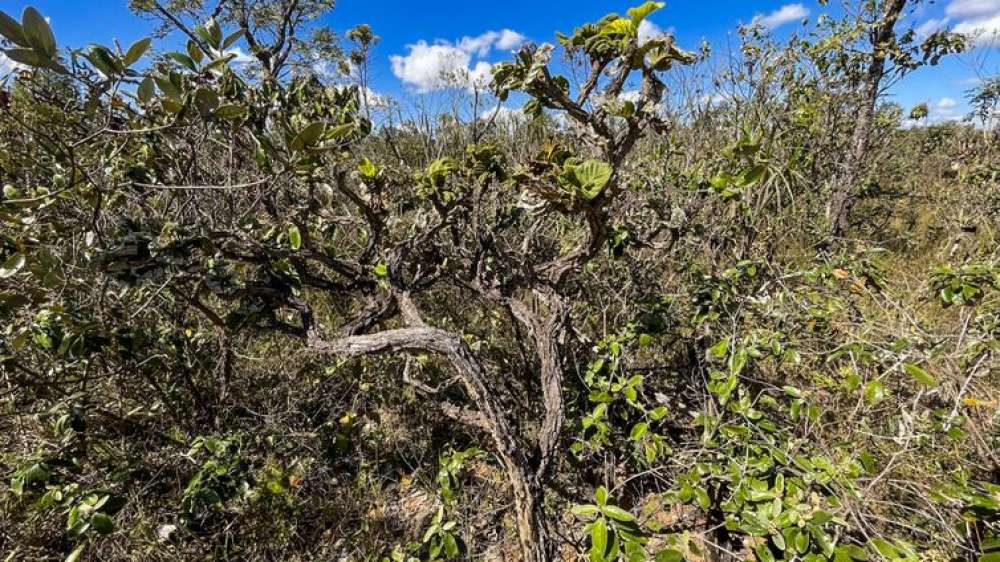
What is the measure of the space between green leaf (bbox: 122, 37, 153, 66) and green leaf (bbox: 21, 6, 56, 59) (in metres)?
0.11

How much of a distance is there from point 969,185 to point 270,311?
6.30 meters

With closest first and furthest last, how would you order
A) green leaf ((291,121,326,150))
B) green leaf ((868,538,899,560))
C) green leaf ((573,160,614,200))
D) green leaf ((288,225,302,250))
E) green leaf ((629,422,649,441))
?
green leaf ((868,538,899,560)), green leaf ((291,121,326,150)), green leaf ((573,160,614,200)), green leaf ((629,422,649,441)), green leaf ((288,225,302,250))

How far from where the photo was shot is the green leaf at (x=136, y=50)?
2.89 feet

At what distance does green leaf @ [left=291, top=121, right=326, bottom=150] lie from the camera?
974 mm

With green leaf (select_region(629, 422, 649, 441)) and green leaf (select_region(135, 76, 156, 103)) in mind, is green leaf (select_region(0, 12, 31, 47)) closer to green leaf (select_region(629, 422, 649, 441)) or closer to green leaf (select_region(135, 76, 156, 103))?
green leaf (select_region(135, 76, 156, 103))

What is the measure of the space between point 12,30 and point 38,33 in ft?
0.13

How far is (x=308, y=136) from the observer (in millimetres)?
987

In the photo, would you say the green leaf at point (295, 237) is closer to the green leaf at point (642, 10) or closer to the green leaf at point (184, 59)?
the green leaf at point (184, 59)

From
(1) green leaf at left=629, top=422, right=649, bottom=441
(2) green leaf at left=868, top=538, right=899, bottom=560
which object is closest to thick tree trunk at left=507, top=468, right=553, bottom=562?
(1) green leaf at left=629, top=422, right=649, bottom=441

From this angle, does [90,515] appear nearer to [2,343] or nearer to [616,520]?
[2,343]

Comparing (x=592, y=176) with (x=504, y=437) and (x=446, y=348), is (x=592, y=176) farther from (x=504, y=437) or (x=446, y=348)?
(x=504, y=437)

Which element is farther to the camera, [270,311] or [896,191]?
[896,191]

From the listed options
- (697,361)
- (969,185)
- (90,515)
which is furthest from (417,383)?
(969,185)

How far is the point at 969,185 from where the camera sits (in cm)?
449
